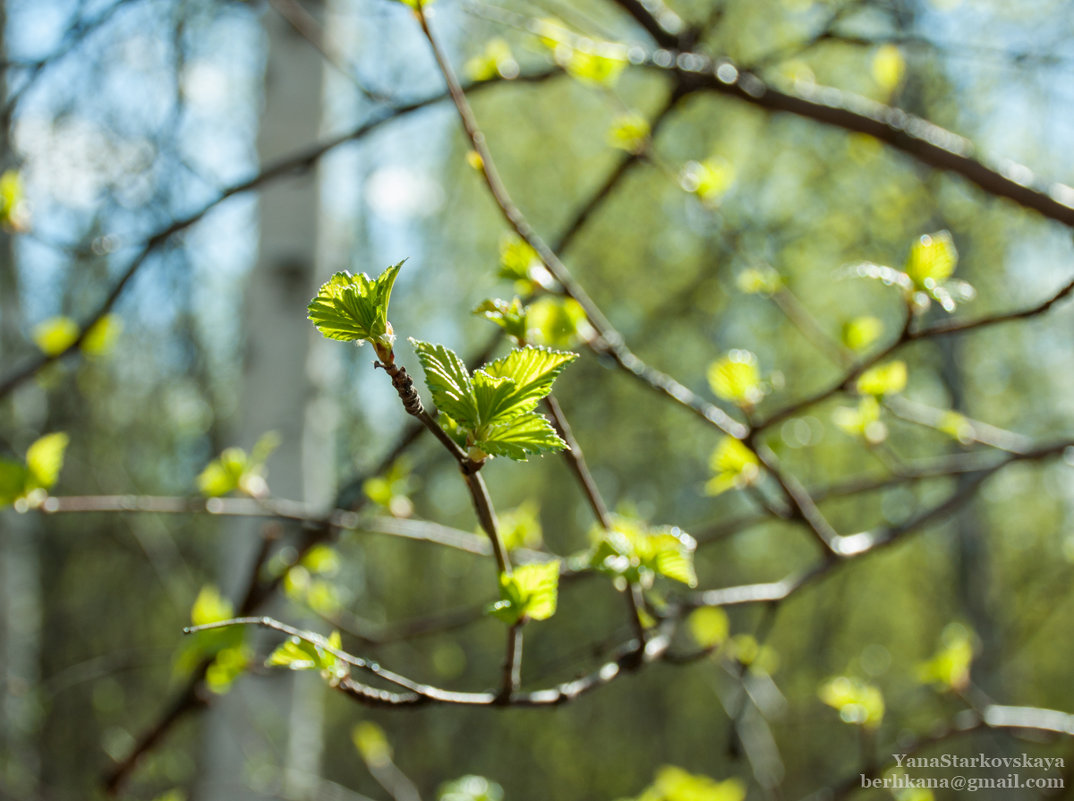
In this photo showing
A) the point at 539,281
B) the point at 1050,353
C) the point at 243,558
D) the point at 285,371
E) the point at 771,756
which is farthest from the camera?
the point at 1050,353

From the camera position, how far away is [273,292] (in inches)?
74.7

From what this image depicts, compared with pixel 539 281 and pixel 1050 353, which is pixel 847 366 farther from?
pixel 1050 353

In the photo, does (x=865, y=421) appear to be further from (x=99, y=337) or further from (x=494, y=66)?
(x=99, y=337)

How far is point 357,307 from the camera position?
39 centimetres

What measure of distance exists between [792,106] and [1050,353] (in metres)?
5.15

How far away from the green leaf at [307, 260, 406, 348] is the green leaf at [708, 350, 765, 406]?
496 millimetres

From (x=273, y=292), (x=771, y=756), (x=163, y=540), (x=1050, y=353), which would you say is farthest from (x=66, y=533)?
(x=1050, y=353)

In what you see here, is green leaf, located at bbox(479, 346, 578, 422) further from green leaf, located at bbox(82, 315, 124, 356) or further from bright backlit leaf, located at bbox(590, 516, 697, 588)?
green leaf, located at bbox(82, 315, 124, 356)

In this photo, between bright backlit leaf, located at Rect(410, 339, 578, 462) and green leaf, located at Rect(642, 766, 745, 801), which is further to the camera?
green leaf, located at Rect(642, 766, 745, 801)

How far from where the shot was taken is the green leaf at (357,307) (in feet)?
1.28

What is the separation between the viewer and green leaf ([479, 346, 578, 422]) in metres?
0.42

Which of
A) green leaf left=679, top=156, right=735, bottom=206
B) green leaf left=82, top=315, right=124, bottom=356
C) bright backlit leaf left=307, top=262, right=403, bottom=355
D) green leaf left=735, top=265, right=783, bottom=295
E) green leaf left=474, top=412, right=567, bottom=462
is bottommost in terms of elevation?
green leaf left=474, top=412, right=567, bottom=462

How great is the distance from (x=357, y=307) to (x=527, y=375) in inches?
3.8

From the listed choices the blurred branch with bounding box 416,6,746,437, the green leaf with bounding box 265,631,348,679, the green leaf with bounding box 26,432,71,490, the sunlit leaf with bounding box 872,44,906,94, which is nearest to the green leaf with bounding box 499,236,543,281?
the blurred branch with bounding box 416,6,746,437
